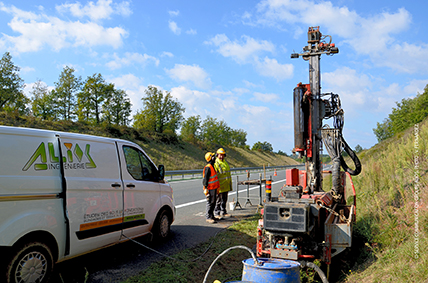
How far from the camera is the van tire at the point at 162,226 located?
6.74m

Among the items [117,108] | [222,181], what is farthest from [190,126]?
[222,181]

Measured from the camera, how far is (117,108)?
51.5m

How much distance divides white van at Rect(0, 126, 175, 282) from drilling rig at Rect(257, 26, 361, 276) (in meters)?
2.47

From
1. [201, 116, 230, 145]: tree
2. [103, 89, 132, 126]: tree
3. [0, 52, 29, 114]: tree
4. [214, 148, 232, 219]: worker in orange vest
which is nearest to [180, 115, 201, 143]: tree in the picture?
[201, 116, 230, 145]: tree

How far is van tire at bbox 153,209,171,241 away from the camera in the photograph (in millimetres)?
6738

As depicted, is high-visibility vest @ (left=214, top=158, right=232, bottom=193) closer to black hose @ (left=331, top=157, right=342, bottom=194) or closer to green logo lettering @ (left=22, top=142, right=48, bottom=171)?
black hose @ (left=331, top=157, right=342, bottom=194)

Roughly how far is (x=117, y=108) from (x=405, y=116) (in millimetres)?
45390

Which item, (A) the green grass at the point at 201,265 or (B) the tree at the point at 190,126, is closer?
(A) the green grass at the point at 201,265

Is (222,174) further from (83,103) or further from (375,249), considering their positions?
(83,103)

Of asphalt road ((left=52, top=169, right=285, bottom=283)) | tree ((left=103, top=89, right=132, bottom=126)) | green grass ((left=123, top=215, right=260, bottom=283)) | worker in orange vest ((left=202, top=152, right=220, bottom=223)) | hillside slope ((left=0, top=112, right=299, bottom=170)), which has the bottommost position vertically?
green grass ((left=123, top=215, right=260, bottom=283))

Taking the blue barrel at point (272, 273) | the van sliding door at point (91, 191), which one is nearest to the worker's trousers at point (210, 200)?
the van sliding door at point (91, 191)

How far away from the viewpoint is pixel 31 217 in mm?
4090

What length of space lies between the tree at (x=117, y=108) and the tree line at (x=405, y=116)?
38.9m

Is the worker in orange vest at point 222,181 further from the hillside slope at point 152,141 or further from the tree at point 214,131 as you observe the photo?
the tree at point 214,131
